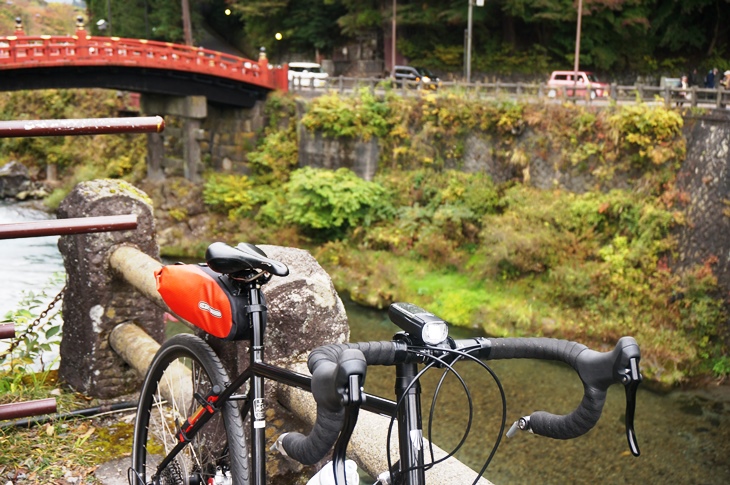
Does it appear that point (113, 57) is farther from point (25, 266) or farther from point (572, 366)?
point (572, 366)

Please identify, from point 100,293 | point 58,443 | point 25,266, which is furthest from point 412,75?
point 58,443

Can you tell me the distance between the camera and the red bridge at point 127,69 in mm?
20859

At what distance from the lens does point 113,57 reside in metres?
22.2

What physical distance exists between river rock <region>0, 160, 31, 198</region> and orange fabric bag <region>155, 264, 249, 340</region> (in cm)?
2930

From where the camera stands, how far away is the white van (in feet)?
87.7

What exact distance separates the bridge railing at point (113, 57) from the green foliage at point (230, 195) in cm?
318

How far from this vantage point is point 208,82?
25422 mm

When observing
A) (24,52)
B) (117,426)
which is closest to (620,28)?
(24,52)

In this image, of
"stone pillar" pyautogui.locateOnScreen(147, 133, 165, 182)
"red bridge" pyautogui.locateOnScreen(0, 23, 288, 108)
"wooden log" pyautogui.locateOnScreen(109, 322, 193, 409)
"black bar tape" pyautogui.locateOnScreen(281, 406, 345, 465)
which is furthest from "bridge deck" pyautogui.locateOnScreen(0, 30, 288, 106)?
"black bar tape" pyautogui.locateOnScreen(281, 406, 345, 465)

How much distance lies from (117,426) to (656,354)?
45.7ft

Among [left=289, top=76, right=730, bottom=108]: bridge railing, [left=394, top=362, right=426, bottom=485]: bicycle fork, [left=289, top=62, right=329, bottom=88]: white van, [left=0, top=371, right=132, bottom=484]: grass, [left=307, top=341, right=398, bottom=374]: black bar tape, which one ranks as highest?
[left=289, top=62, right=329, bottom=88]: white van

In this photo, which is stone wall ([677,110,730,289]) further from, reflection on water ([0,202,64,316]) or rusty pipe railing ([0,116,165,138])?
rusty pipe railing ([0,116,165,138])

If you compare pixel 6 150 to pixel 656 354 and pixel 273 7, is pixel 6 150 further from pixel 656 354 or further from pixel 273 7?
pixel 656 354

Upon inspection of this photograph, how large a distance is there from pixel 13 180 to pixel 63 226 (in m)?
29.1
